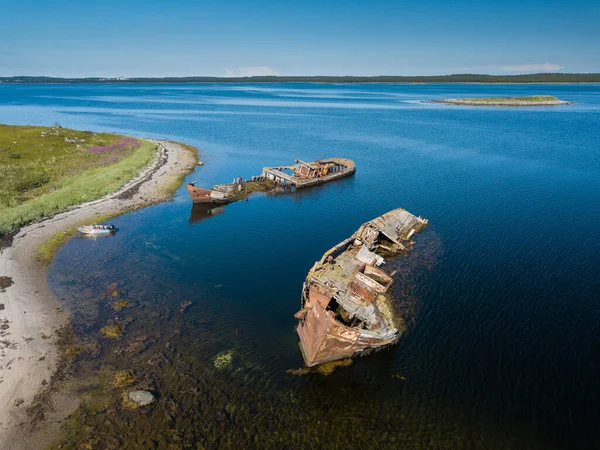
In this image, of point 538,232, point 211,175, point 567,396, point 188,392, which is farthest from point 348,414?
point 211,175

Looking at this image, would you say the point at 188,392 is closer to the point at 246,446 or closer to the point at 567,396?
the point at 246,446

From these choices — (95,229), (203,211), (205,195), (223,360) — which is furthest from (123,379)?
(205,195)

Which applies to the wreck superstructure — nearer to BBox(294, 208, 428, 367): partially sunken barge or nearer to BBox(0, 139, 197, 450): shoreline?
BBox(0, 139, 197, 450): shoreline

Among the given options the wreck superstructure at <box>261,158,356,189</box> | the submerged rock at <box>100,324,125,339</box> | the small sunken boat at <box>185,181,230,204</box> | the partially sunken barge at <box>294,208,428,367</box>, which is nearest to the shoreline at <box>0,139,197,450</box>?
the submerged rock at <box>100,324,125,339</box>

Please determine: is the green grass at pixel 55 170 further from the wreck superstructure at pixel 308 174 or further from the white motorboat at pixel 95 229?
the wreck superstructure at pixel 308 174

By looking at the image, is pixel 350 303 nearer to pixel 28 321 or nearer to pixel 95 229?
pixel 28 321

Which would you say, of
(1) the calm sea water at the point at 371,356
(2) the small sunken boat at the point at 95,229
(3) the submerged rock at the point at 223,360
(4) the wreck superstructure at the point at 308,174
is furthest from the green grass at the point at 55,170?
(3) the submerged rock at the point at 223,360
